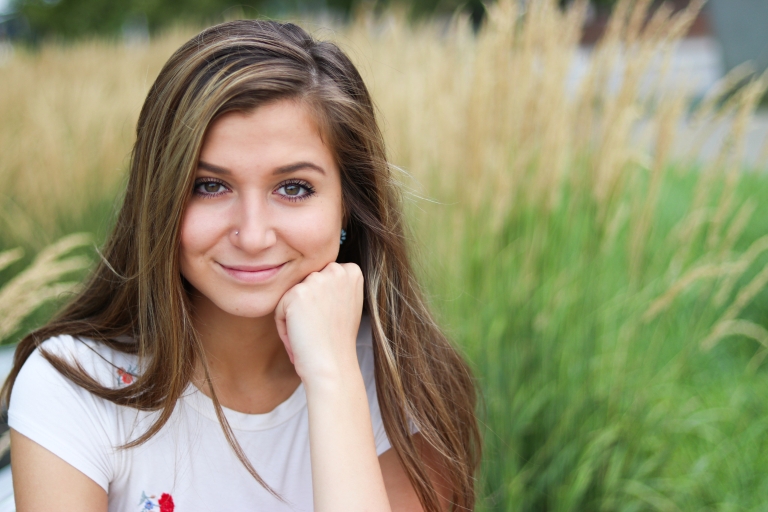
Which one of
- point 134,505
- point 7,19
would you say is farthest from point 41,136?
point 7,19

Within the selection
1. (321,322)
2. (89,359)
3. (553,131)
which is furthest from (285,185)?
(553,131)

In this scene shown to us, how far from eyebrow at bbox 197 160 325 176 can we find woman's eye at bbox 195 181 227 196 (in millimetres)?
44

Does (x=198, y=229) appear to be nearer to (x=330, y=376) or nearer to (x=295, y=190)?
(x=295, y=190)

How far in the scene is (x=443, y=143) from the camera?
2408 mm

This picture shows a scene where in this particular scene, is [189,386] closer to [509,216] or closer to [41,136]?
[509,216]

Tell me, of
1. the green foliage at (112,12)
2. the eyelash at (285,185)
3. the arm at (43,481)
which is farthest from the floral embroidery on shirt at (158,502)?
the green foliage at (112,12)

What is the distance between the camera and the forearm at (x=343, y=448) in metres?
1.11

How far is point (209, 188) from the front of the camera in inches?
47.2

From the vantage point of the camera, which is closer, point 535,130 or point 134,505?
point 134,505

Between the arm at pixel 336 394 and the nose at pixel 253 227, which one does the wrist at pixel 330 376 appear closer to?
the arm at pixel 336 394

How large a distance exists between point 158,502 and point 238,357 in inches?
11.6

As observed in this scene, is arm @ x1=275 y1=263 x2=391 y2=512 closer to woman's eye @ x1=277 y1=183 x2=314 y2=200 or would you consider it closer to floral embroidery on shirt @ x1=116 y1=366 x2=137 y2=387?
woman's eye @ x1=277 y1=183 x2=314 y2=200

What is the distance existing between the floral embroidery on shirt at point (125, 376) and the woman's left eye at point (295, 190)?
0.41 m

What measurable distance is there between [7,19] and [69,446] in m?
18.0
